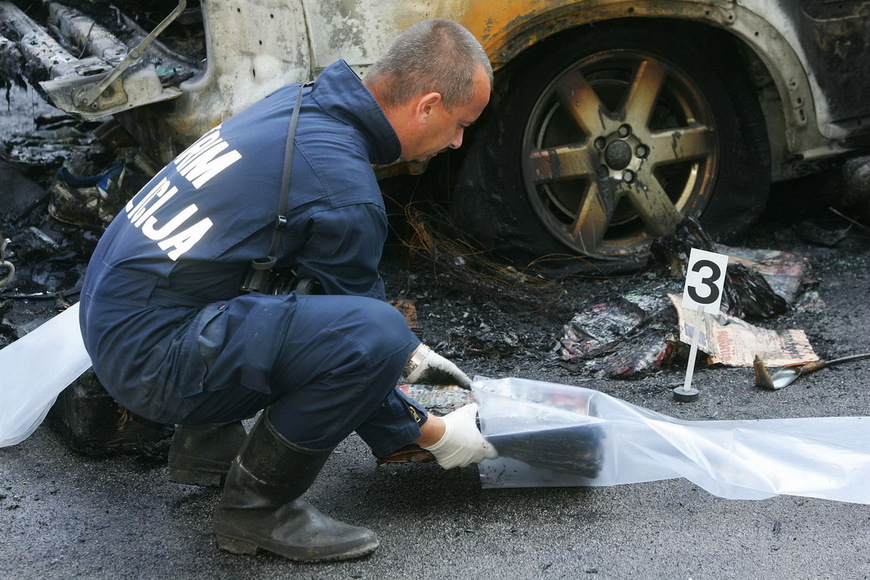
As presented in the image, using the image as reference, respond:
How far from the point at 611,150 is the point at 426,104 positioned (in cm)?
170

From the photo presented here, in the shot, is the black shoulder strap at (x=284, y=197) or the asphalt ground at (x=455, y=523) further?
the asphalt ground at (x=455, y=523)

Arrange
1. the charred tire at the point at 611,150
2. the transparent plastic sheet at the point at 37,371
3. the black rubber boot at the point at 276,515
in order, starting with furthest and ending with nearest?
1. the charred tire at the point at 611,150
2. the transparent plastic sheet at the point at 37,371
3. the black rubber boot at the point at 276,515

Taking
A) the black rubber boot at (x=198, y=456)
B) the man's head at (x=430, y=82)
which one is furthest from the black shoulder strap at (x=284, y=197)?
the black rubber boot at (x=198, y=456)

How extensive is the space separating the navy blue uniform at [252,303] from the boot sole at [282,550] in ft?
0.98

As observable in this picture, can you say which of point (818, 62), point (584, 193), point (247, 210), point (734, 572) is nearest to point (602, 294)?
point (584, 193)

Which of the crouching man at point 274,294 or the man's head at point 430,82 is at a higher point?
the man's head at point 430,82

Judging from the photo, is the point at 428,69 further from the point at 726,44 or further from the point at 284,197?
the point at 726,44

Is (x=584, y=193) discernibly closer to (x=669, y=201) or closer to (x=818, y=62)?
(x=669, y=201)

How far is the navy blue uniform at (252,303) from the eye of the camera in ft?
6.95

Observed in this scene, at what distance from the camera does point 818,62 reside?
3.83 m

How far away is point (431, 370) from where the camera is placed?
2842mm

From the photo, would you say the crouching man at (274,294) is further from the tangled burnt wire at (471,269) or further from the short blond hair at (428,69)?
the tangled burnt wire at (471,269)

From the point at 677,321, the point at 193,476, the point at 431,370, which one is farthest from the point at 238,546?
the point at 677,321

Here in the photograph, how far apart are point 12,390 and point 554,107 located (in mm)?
2383
